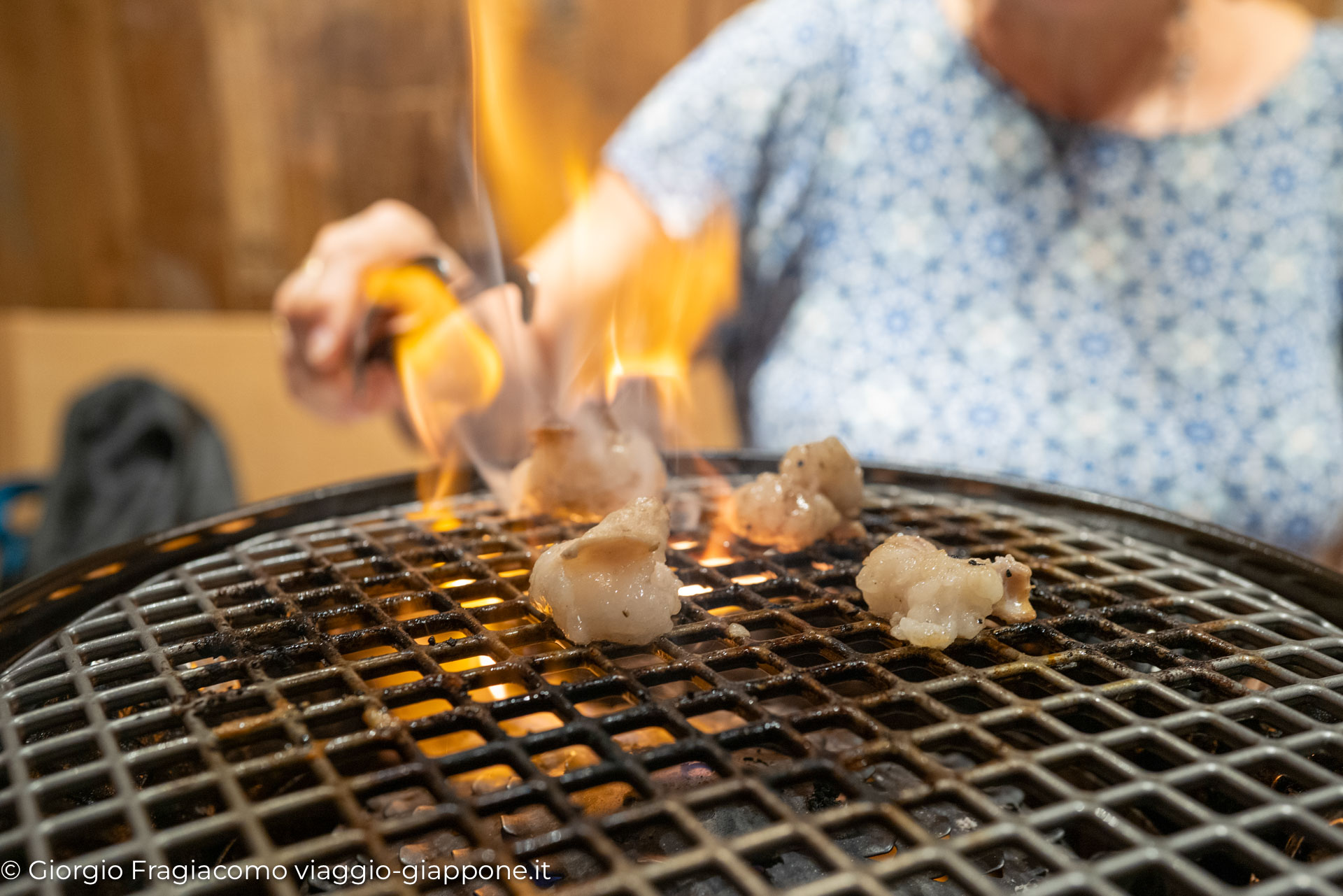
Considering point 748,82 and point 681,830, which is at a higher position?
point 748,82

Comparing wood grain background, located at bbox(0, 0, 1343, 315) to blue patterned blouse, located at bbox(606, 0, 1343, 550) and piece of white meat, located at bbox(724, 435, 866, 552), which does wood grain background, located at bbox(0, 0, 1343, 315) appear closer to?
blue patterned blouse, located at bbox(606, 0, 1343, 550)

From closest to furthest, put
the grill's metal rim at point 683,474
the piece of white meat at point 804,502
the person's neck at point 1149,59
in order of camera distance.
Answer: the grill's metal rim at point 683,474, the piece of white meat at point 804,502, the person's neck at point 1149,59

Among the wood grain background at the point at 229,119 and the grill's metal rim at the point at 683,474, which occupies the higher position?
the wood grain background at the point at 229,119

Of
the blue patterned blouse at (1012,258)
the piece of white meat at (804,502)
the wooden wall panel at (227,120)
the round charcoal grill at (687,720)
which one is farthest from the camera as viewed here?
the wooden wall panel at (227,120)

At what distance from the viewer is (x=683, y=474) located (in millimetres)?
1726

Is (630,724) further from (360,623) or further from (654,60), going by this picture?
(654,60)

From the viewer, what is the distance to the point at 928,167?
282cm

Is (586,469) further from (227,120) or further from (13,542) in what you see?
(227,120)

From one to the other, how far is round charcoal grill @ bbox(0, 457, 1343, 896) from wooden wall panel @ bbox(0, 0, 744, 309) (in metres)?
3.08

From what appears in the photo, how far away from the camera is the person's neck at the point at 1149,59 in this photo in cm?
267

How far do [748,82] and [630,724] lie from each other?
7.70 feet

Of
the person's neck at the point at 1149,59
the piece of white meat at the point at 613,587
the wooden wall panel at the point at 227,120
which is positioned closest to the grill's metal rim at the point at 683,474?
the piece of white meat at the point at 613,587

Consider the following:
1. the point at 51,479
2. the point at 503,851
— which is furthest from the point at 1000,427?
the point at 51,479

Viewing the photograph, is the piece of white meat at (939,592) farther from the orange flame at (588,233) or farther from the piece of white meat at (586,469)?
the orange flame at (588,233)
